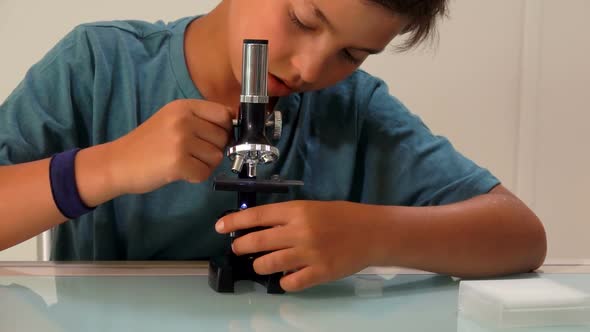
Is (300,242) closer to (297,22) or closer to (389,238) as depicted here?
(389,238)

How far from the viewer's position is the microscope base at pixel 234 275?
0.60m

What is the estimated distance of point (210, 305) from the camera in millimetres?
560

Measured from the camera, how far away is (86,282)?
0.62 meters

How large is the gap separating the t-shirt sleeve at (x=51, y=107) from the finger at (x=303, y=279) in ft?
1.06

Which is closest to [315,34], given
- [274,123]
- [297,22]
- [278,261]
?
[297,22]

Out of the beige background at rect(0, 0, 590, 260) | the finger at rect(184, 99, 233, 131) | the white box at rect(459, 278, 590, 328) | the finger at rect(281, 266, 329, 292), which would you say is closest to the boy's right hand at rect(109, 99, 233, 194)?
the finger at rect(184, 99, 233, 131)

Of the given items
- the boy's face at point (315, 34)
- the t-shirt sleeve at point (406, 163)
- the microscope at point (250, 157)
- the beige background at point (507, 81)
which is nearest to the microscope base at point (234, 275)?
the microscope at point (250, 157)

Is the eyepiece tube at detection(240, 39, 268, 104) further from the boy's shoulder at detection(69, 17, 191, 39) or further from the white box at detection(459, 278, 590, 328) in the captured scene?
the boy's shoulder at detection(69, 17, 191, 39)

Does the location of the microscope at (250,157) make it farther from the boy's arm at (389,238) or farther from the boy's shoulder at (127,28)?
the boy's shoulder at (127,28)

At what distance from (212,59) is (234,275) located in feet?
1.26

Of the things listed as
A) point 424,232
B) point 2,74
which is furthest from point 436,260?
point 2,74

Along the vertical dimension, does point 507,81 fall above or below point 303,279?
above

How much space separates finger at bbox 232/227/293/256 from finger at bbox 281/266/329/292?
0.03 metres

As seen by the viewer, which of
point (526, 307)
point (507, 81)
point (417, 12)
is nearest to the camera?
point (526, 307)
